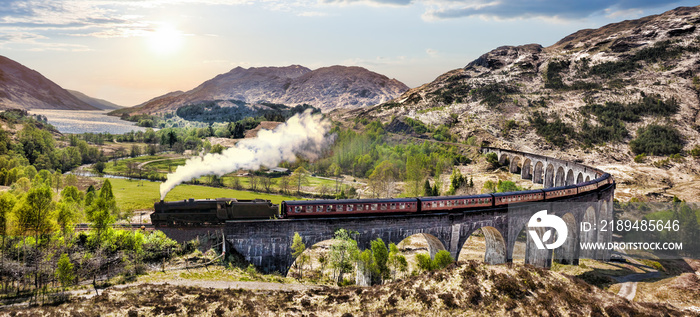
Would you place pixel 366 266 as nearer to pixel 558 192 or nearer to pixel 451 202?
pixel 451 202

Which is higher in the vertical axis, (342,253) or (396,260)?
(342,253)

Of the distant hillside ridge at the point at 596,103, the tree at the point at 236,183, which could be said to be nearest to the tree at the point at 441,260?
the tree at the point at 236,183

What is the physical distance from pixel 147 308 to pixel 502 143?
13648 centimetres

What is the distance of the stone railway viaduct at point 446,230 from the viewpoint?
34.8 meters

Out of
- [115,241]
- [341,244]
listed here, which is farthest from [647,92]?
[115,241]

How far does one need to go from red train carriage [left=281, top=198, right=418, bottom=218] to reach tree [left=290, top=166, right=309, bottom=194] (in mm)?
55583

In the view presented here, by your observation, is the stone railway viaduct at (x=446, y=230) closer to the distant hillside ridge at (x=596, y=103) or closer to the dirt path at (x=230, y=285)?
the dirt path at (x=230, y=285)

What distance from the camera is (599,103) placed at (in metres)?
154

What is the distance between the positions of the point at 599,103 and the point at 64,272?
168m

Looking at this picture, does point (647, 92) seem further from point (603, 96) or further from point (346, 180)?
point (346, 180)

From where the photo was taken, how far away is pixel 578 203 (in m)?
51.4

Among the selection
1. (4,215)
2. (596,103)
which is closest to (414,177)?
(4,215)

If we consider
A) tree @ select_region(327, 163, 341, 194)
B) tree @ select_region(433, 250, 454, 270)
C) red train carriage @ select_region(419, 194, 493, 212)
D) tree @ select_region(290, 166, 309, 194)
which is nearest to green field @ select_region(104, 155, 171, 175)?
tree @ select_region(290, 166, 309, 194)

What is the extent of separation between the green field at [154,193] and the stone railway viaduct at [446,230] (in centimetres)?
4672
